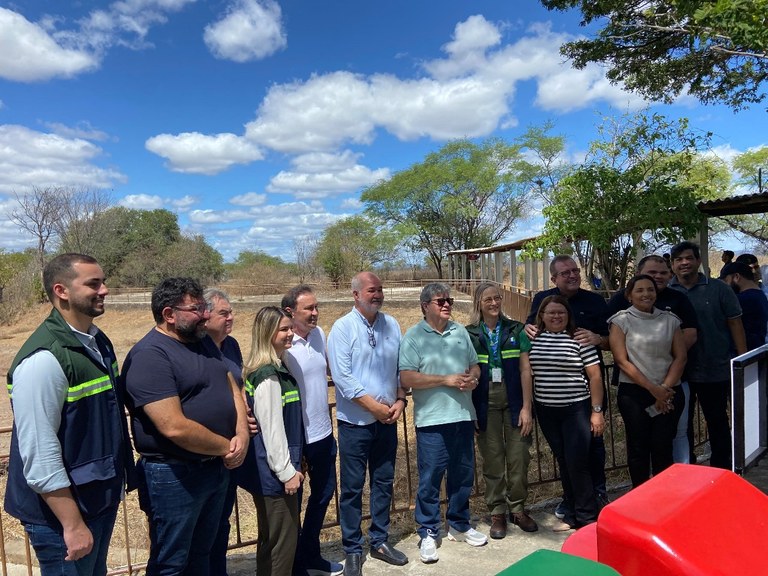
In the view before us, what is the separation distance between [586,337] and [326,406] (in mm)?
1756

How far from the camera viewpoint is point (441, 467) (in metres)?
3.41

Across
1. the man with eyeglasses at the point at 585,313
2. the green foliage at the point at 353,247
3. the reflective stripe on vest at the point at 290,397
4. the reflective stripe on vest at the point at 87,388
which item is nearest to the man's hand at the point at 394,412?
the reflective stripe on vest at the point at 290,397

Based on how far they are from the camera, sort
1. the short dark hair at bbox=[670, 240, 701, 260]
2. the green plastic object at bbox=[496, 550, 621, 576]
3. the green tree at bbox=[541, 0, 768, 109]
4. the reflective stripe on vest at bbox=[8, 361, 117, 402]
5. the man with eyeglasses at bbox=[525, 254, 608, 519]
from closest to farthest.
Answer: the green plastic object at bbox=[496, 550, 621, 576], the reflective stripe on vest at bbox=[8, 361, 117, 402], the man with eyeglasses at bbox=[525, 254, 608, 519], the short dark hair at bbox=[670, 240, 701, 260], the green tree at bbox=[541, 0, 768, 109]

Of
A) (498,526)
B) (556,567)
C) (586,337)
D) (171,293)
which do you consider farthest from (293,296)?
(556,567)

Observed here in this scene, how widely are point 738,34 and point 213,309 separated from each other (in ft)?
16.4

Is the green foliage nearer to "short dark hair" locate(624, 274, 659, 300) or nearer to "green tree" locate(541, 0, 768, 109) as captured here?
"green tree" locate(541, 0, 768, 109)

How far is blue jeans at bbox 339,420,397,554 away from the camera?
3.25m

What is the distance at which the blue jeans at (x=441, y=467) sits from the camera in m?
3.38

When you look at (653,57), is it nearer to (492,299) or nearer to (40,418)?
(492,299)

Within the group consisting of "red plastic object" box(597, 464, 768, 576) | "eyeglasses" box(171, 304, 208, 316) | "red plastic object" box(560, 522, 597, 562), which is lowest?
"red plastic object" box(560, 522, 597, 562)

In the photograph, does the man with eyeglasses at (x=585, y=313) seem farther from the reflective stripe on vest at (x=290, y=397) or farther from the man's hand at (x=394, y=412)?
the reflective stripe on vest at (x=290, y=397)

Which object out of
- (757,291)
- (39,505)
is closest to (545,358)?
(757,291)

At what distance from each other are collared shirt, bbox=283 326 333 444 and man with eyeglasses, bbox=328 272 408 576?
0.39 feet

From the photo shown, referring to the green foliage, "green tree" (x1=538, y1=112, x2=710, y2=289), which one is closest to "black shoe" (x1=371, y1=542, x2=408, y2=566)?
"green tree" (x1=538, y1=112, x2=710, y2=289)
